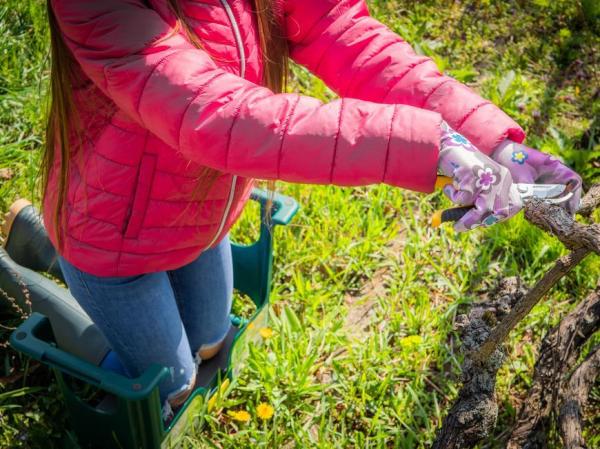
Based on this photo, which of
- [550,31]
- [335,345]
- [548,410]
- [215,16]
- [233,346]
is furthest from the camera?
[550,31]

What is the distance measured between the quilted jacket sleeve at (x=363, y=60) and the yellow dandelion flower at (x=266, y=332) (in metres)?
0.78

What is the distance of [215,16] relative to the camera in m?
1.26

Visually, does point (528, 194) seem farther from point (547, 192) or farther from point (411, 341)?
point (411, 341)

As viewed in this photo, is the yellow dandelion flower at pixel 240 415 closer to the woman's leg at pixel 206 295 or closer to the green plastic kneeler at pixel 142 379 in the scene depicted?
the green plastic kneeler at pixel 142 379

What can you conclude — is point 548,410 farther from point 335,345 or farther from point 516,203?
point 516,203

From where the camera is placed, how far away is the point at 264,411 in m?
1.81

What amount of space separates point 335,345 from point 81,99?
110cm

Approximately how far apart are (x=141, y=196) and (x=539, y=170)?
0.75 m

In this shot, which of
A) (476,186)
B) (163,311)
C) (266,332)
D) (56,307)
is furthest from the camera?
(266,332)

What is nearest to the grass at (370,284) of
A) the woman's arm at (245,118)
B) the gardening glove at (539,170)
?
the woman's arm at (245,118)

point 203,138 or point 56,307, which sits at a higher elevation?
point 203,138

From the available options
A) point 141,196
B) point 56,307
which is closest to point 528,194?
point 141,196

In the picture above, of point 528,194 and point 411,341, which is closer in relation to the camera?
point 528,194

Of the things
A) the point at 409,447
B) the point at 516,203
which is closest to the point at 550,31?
the point at 409,447
